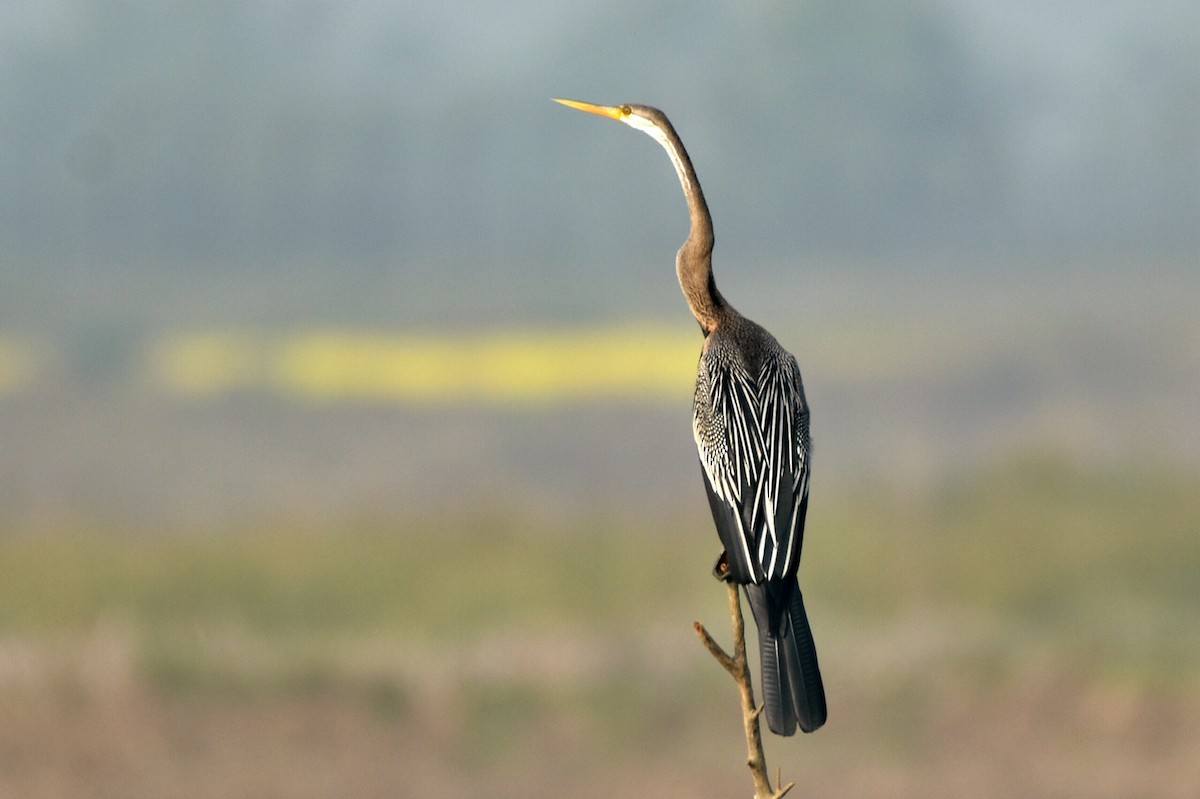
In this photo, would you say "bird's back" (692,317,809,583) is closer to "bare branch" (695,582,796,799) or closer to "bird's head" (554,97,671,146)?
"bare branch" (695,582,796,799)

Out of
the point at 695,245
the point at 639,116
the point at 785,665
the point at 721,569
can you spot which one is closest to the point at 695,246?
the point at 695,245

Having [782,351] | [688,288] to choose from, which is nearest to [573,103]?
[688,288]

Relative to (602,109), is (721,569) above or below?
below

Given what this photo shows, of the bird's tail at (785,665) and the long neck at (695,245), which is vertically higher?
the long neck at (695,245)

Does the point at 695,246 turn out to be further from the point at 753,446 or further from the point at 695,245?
the point at 753,446

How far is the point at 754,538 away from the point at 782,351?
59cm

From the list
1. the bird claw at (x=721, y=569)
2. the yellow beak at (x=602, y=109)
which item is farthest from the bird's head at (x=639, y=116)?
the bird claw at (x=721, y=569)

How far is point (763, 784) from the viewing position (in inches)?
95.9

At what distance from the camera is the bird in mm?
2350

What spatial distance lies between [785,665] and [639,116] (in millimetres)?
1335

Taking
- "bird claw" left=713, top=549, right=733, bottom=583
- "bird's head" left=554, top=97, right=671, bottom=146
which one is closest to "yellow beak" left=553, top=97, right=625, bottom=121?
"bird's head" left=554, top=97, right=671, bottom=146

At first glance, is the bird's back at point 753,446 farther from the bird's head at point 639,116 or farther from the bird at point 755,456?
the bird's head at point 639,116

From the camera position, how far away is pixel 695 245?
2691 mm

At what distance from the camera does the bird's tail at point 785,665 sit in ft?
7.64
